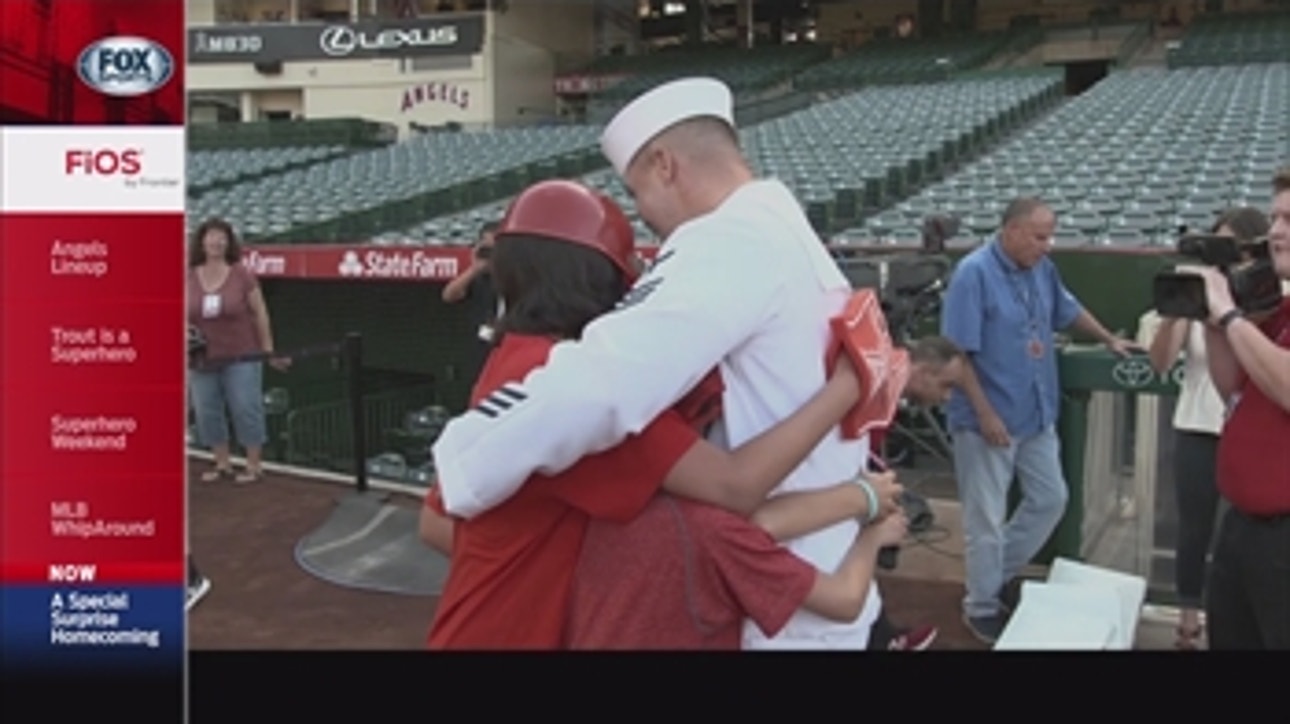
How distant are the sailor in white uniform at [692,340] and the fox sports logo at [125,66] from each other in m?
0.39

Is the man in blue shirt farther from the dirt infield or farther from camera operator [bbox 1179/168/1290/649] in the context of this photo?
camera operator [bbox 1179/168/1290/649]

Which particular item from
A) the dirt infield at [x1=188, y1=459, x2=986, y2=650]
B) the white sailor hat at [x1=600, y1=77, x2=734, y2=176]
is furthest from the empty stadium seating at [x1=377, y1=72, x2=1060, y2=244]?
the white sailor hat at [x1=600, y1=77, x2=734, y2=176]

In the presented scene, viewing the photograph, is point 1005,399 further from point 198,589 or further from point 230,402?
point 230,402

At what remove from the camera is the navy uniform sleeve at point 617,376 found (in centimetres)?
84

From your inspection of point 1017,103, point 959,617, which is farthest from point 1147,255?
point 1017,103

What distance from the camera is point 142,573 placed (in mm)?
1038

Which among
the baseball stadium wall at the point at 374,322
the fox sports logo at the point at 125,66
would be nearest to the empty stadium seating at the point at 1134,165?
the baseball stadium wall at the point at 374,322

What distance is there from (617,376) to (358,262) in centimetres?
455

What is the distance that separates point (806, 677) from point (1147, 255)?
261 cm

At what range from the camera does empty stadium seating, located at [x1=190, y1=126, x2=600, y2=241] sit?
6.69 m

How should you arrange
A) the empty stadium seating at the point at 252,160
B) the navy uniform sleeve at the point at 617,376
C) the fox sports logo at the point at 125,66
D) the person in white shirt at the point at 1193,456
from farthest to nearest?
the empty stadium seating at the point at 252,160 → the person in white shirt at the point at 1193,456 → the fox sports logo at the point at 125,66 → the navy uniform sleeve at the point at 617,376

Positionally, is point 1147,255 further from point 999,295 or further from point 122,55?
point 122,55

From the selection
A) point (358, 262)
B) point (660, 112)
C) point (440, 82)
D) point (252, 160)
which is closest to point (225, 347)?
point (358, 262)

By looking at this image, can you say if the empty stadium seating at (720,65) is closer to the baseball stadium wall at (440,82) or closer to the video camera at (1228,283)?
the baseball stadium wall at (440,82)
